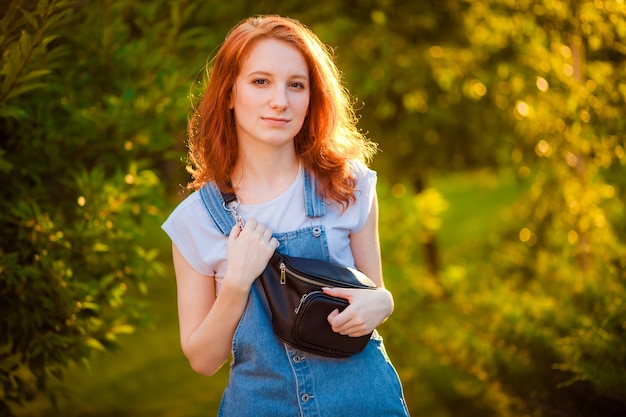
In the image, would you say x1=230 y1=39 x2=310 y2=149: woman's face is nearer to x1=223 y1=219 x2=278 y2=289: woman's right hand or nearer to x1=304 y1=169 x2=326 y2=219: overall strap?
x1=304 y1=169 x2=326 y2=219: overall strap

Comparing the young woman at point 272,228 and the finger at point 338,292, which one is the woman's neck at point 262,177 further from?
the finger at point 338,292

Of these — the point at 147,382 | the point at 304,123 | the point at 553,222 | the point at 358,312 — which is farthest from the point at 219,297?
the point at 147,382

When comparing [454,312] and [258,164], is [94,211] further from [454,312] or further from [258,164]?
[454,312]

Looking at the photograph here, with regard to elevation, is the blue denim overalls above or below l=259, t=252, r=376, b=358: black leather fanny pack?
below


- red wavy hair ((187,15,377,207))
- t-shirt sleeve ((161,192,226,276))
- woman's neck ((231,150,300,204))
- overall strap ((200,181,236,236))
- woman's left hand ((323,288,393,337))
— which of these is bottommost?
woman's left hand ((323,288,393,337))

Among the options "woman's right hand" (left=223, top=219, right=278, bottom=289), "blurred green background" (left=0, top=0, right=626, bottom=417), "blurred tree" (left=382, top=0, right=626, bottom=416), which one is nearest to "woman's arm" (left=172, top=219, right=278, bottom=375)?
"woman's right hand" (left=223, top=219, right=278, bottom=289)

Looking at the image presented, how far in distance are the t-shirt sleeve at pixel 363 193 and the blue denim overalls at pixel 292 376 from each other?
0.18 meters

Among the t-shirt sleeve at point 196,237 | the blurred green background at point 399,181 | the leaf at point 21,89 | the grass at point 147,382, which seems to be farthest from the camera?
the grass at point 147,382

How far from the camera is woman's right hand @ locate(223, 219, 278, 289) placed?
6.97 ft

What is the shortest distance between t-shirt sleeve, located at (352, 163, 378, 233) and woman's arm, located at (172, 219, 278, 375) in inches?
13.1

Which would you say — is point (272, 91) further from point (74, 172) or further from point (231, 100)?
point (74, 172)

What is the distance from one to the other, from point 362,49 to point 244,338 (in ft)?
13.0

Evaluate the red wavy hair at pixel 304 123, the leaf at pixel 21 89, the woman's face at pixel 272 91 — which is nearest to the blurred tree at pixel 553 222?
the red wavy hair at pixel 304 123

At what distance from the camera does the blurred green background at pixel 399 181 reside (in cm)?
323
